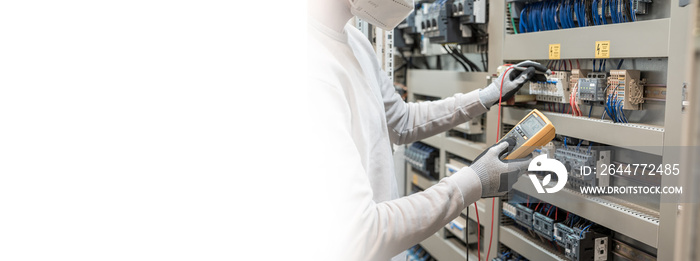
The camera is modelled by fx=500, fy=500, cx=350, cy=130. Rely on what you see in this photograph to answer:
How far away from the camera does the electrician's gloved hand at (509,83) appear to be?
1736 mm

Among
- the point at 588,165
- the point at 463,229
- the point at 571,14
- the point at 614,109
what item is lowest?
the point at 463,229

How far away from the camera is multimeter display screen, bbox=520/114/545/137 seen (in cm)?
144

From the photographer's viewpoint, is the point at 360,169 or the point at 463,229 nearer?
the point at 360,169

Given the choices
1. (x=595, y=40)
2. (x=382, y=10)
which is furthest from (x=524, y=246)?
(x=382, y=10)

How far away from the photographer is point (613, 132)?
5.54ft

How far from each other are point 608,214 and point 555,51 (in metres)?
0.63

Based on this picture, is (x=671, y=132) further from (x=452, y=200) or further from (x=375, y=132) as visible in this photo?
(x=375, y=132)

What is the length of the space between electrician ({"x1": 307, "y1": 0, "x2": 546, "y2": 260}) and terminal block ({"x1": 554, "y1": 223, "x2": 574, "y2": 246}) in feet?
2.36

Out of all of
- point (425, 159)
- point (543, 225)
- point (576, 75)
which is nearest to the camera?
point (576, 75)

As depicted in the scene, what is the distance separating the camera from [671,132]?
1.48m

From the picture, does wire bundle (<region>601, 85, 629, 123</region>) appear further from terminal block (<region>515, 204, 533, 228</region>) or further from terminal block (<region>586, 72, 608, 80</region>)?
terminal block (<region>515, 204, 533, 228</region>)

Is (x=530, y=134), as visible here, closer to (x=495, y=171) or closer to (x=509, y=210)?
(x=495, y=171)

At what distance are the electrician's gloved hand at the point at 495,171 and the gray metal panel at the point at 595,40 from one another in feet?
2.06

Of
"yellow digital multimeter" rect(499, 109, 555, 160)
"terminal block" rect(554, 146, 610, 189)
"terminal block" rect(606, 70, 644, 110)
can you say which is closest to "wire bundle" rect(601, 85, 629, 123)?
"terminal block" rect(606, 70, 644, 110)
